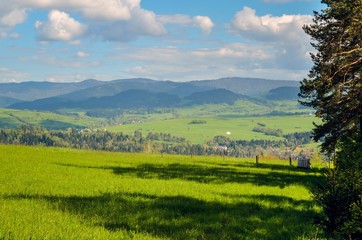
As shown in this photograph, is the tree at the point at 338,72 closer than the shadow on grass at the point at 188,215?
No

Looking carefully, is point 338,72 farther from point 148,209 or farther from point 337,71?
point 148,209

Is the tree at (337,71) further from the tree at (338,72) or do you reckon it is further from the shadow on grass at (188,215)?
the shadow on grass at (188,215)

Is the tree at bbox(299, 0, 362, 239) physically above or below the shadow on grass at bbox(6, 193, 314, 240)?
above

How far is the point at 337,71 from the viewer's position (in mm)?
29938

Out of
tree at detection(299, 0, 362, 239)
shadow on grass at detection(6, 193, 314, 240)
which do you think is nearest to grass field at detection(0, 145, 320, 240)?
shadow on grass at detection(6, 193, 314, 240)

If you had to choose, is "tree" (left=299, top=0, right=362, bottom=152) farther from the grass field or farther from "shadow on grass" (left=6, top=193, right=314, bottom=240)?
"shadow on grass" (left=6, top=193, right=314, bottom=240)

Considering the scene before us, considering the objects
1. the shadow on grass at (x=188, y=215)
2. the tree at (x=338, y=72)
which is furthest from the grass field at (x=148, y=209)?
the tree at (x=338, y=72)

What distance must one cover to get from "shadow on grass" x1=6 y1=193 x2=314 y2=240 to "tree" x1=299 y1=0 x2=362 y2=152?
45.9 feet

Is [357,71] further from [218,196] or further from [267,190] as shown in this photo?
[218,196]

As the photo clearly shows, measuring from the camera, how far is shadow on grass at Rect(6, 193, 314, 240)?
A: 13.6m

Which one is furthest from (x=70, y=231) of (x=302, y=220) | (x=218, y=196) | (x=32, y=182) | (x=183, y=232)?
(x=32, y=182)

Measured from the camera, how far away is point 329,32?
33.9m

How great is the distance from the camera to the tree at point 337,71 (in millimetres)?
29875

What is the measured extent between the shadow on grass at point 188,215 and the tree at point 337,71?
13984 millimetres
